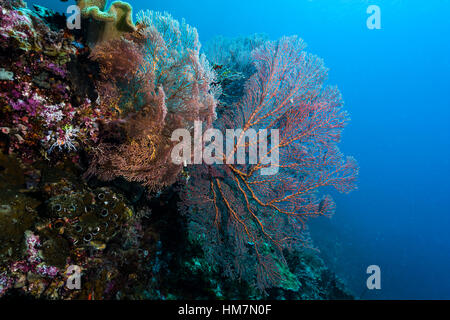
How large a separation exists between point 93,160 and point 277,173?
2.87 meters

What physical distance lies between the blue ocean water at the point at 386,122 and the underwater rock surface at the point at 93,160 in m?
17.5

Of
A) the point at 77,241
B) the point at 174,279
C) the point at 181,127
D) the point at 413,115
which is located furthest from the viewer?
the point at 413,115

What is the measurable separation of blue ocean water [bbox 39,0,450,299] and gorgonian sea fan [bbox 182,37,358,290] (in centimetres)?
1616

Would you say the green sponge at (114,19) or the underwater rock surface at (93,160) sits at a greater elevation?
the green sponge at (114,19)

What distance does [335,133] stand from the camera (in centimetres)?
349

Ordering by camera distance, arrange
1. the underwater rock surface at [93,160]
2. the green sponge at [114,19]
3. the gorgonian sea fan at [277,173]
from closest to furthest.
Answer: the underwater rock surface at [93,160]
the green sponge at [114,19]
the gorgonian sea fan at [277,173]

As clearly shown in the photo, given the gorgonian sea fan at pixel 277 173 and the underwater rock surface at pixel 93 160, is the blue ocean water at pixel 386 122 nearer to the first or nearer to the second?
the gorgonian sea fan at pixel 277 173

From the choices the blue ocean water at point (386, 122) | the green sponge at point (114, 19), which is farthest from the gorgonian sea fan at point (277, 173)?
the blue ocean water at point (386, 122)

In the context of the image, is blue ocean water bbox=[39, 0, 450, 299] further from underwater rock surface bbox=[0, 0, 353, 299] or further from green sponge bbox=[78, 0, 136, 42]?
green sponge bbox=[78, 0, 136, 42]

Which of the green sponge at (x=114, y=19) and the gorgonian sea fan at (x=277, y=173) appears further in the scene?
the gorgonian sea fan at (x=277, y=173)

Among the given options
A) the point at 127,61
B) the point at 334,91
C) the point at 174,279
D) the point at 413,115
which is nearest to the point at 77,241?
the point at 174,279

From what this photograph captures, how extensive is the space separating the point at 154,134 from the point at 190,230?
178cm

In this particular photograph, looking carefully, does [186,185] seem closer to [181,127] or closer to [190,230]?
[190,230]

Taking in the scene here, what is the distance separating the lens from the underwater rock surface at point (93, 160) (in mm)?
2092
